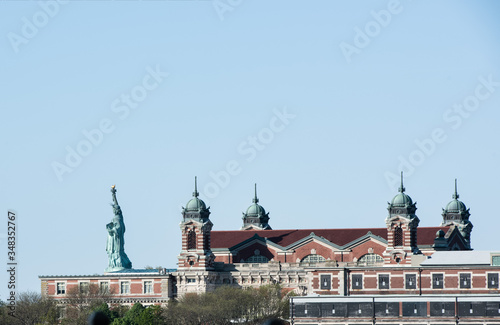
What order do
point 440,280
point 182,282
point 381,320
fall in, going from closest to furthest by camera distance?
point 381,320
point 440,280
point 182,282

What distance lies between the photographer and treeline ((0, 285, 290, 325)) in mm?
116625

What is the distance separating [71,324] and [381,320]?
38662 millimetres

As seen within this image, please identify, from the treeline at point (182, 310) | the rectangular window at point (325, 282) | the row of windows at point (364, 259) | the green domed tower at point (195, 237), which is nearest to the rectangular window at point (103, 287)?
the treeline at point (182, 310)

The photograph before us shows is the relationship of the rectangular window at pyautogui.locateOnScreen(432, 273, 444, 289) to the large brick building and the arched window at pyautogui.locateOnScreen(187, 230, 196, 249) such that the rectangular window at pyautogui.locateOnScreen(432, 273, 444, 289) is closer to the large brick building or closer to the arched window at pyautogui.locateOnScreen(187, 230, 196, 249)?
the large brick building

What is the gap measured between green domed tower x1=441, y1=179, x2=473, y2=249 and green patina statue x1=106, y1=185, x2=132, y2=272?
4843cm

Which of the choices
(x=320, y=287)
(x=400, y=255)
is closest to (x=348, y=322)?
(x=320, y=287)

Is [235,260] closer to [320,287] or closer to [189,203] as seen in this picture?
[189,203]

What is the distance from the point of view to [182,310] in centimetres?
11956

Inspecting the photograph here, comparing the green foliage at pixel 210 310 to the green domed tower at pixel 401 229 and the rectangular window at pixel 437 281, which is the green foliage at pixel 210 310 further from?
the rectangular window at pixel 437 281

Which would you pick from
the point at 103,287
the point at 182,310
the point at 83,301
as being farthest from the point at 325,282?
the point at 103,287

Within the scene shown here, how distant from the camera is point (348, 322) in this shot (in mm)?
99000

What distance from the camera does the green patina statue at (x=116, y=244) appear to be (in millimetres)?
140750

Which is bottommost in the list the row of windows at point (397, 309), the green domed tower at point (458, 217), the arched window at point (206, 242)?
the row of windows at point (397, 309)

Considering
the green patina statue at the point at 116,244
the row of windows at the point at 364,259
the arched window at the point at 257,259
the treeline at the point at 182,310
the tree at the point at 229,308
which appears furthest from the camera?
the arched window at the point at 257,259
